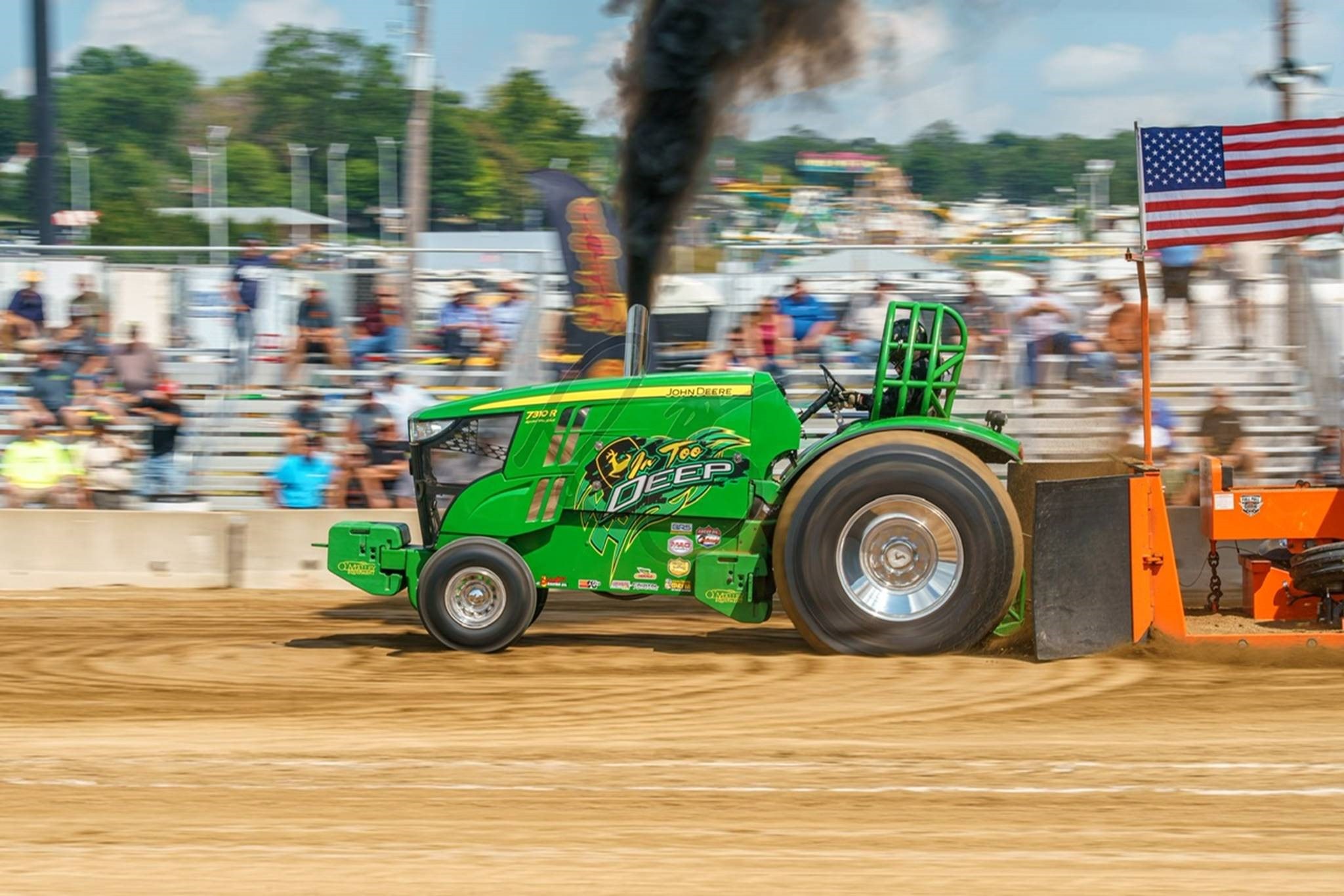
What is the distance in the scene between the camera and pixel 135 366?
12578 mm

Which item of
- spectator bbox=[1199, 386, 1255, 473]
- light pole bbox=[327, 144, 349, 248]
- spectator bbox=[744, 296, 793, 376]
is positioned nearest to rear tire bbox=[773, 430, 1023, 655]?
spectator bbox=[1199, 386, 1255, 473]

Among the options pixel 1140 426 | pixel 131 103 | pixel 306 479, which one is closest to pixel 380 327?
pixel 306 479

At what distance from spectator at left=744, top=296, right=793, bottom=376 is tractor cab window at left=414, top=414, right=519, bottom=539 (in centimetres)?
450

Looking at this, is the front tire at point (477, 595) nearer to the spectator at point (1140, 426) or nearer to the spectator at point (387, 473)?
the spectator at point (387, 473)

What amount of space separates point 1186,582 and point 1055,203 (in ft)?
61.6

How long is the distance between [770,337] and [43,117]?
38.4 feet

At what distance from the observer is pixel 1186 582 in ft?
33.2

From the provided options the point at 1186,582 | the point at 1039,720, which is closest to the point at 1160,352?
the point at 1186,582

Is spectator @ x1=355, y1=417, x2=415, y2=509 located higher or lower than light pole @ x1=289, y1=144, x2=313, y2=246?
lower

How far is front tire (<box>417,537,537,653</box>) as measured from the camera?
25.9 feet

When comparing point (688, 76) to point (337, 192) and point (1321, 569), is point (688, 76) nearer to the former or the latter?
point (1321, 569)

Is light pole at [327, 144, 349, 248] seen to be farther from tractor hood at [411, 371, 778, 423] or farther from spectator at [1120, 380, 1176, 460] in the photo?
tractor hood at [411, 371, 778, 423]

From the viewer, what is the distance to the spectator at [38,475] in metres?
11.7

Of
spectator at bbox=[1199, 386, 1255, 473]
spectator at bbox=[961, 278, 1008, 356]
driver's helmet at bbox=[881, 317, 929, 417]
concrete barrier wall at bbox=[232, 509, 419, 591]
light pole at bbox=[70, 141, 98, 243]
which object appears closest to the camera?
driver's helmet at bbox=[881, 317, 929, 417]
